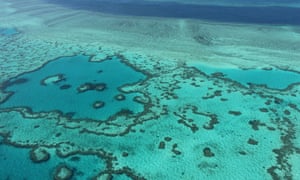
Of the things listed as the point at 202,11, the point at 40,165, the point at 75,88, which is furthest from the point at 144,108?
the point at 202,11

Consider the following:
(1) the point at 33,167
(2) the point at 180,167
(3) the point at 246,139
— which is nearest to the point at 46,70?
(1) the point at 33,167

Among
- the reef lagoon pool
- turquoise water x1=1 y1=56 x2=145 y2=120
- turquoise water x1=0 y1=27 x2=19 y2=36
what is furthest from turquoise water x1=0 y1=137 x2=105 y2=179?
turquoise water x1=0 y1=27 x2=19 y2=36

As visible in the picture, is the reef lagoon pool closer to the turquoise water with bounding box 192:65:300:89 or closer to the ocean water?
the turquoise water with bounding box 192:65:300:89

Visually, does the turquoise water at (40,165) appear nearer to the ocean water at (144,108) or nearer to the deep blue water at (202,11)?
the ocean water at (144,108)

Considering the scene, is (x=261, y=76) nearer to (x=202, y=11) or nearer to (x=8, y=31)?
(x=202, y=11)

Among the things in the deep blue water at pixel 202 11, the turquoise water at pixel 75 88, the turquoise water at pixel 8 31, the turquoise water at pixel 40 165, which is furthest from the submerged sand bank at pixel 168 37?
the turquoise water at pixel 40 165
